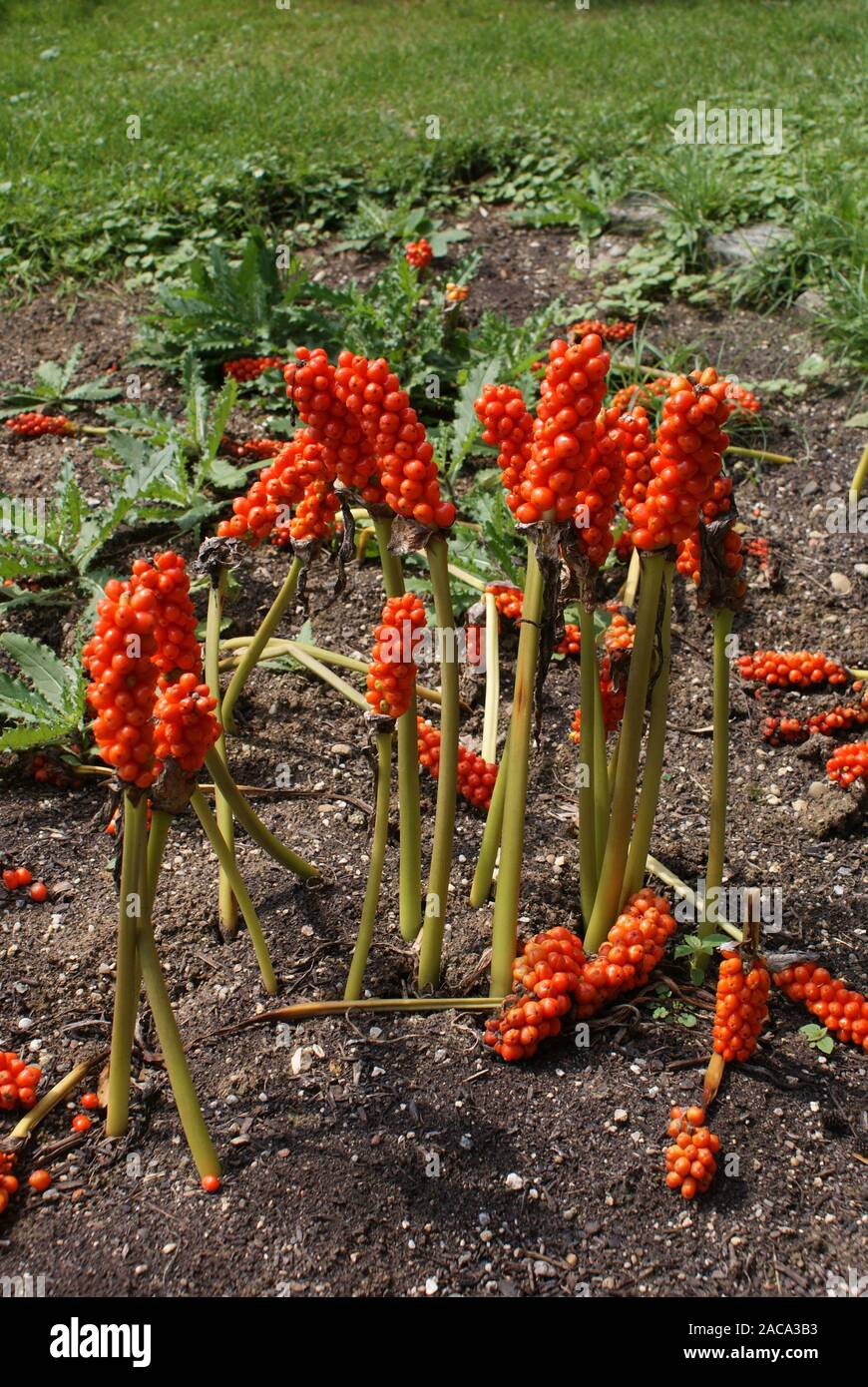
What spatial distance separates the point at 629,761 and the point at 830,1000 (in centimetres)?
66

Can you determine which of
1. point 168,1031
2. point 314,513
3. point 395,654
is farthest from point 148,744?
point 314,513

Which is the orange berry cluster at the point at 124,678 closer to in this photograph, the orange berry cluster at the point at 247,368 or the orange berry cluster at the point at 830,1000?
the orange berry cluster at the point at 830,1000

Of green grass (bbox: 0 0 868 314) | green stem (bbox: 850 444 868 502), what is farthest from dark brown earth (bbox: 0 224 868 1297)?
green grass (bbox: 0 0 868 314)

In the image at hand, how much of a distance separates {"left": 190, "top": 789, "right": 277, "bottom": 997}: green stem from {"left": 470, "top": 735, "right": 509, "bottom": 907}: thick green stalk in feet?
1.52

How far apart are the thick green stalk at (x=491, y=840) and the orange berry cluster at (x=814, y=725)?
1099 mm

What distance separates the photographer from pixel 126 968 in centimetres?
211

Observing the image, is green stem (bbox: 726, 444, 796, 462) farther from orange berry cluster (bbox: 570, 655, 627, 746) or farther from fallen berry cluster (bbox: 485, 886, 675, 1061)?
fallen berry cluster (bbox: 485, 886, 675, 1061)

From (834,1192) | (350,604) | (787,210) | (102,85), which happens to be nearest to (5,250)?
(102,85)

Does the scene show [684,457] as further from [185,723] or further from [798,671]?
[798,671]

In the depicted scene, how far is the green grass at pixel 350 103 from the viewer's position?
19.8 feet

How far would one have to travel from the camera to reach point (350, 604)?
397 centimetres

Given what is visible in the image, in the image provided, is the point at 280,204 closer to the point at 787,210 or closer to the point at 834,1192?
the point at 787,210

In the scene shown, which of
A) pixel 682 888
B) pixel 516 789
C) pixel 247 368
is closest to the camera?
pixel 516 789

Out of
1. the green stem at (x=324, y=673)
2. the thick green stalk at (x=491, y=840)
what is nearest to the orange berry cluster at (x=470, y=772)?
the green stem at (x=324, y=673)
